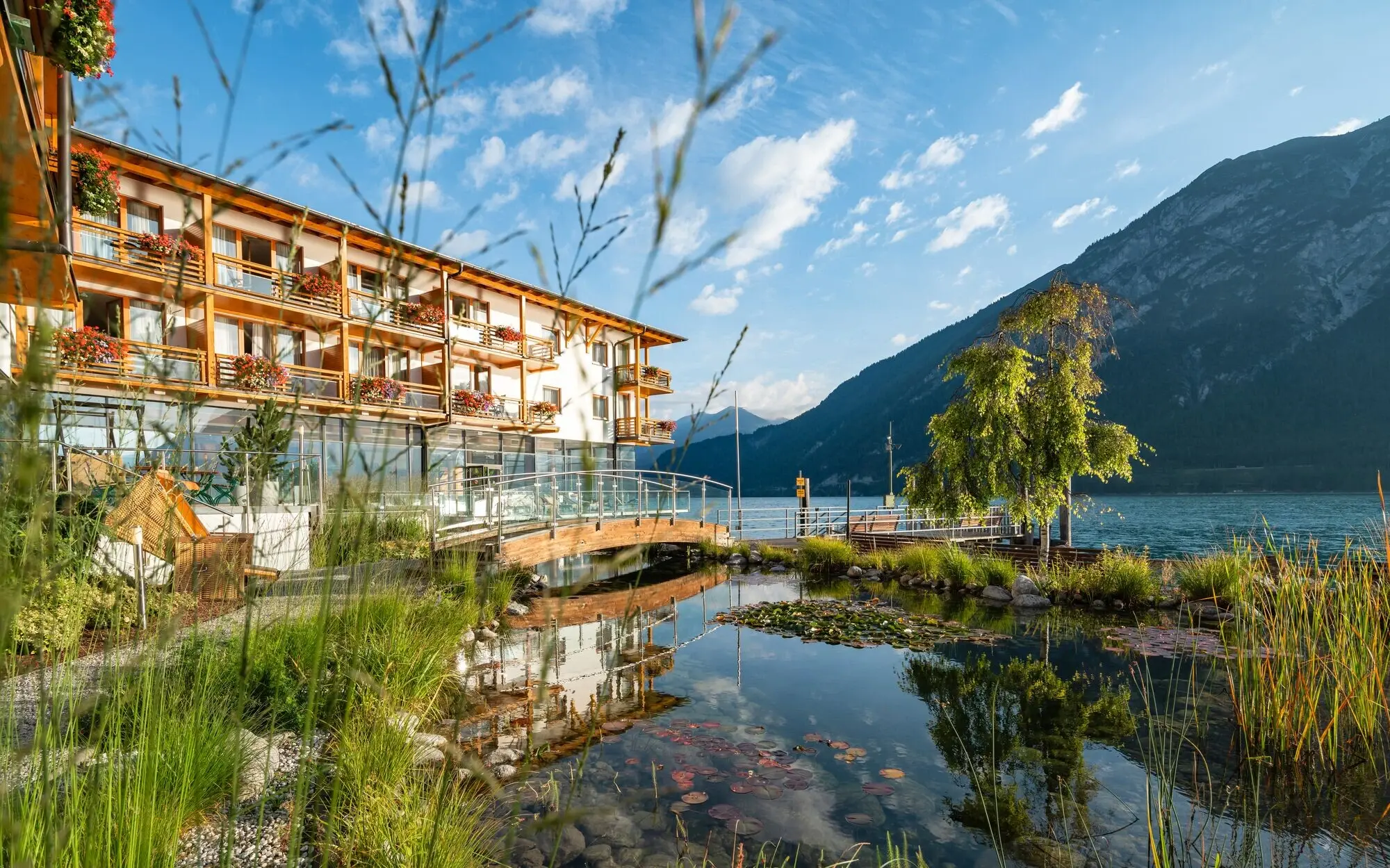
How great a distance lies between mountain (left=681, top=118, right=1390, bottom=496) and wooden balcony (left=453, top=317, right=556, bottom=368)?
35604mm

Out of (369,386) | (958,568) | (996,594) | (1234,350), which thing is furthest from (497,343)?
(1234,350)

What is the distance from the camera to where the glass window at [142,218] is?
521 inches

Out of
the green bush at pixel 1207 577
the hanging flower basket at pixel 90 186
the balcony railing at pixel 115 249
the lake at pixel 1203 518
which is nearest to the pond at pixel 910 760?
the green bush at pixel 1207 577

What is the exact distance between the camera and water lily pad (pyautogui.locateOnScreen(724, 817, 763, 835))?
151 inches

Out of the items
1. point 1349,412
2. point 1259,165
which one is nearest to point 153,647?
point 1349,412

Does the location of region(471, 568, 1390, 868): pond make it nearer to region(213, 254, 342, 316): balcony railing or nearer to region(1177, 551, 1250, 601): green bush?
region(1177, 551, 1250, 601): green bush

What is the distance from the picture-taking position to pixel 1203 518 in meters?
45.3

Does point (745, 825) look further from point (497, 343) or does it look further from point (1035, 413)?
point (497, 343)

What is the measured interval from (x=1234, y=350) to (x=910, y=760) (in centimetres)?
11032

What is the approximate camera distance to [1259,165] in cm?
12450

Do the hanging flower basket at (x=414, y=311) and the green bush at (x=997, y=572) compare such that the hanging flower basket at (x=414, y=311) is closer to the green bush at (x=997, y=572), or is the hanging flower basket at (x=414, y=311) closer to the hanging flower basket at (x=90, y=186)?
the hanging flower basket at (x=90, y=186)

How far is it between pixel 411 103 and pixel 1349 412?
104 m

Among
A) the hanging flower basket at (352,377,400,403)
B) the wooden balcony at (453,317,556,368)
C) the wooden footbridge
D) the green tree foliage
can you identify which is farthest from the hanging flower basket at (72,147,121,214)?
the green tree foliage

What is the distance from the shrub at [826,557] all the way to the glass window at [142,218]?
15.0m
